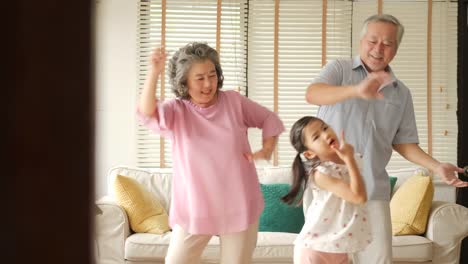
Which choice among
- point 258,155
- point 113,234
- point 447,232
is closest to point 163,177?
point 113,234

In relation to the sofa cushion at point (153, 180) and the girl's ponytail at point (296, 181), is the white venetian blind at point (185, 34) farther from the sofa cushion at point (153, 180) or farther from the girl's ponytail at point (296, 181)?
the girl's ponytail at point (296, 181)

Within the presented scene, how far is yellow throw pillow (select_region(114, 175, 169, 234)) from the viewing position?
389 cm

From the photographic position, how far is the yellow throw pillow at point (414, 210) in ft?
12.9

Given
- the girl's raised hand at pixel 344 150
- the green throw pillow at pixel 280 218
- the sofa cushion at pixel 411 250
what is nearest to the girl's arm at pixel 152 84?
the girl's raised hand at pixel 344 150

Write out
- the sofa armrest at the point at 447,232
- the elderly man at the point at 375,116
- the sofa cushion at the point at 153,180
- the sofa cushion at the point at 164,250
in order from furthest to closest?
the sofa cushion at the point at 153,180
the sofa armrest at the point at 447,232
the sofa cushion at the point at 164,250
the elderly man at the point at 375,116

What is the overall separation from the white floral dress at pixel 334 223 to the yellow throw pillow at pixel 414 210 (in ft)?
5.75

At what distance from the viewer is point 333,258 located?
7.27ft

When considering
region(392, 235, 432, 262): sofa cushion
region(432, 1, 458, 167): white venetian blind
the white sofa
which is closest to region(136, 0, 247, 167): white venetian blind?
the white sofa

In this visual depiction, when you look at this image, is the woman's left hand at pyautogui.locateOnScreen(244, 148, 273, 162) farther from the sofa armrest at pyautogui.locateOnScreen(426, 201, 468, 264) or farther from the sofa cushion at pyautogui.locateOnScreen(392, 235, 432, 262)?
the sofa armrest at pyautogui.locateOnScreen(426, 201, 468, 264)

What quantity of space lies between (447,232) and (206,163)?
6.52 ft

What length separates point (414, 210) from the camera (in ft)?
12.9
